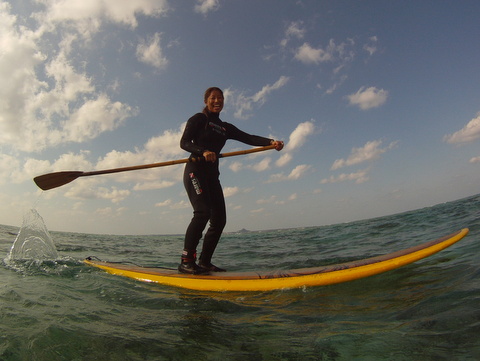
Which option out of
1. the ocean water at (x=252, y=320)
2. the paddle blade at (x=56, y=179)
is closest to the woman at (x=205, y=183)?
the ocean water at (x=252, y=320)

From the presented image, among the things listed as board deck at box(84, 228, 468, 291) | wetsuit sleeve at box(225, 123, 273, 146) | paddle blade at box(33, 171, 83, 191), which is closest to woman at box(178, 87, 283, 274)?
wetsuit sleeve at box(225, 123, 273, 146)

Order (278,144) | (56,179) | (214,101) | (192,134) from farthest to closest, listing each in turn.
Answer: (56,179) → (278,144) → (214,101) → (192,134)

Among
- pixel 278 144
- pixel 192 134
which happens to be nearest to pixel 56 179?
pixel 192 134

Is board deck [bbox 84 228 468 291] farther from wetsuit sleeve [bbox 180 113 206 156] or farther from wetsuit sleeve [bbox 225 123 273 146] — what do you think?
wetsuit sleeve [bbox 225 123 273 146]

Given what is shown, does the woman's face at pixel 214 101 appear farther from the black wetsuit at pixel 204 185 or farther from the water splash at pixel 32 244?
the water splash at pixel 32 244

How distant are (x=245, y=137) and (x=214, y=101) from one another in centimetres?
86

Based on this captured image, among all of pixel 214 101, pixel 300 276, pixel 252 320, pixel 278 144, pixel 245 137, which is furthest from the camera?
pixel 245 137

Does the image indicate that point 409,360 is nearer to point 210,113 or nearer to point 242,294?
point 242,294

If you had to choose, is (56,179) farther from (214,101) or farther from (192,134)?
(214,101)

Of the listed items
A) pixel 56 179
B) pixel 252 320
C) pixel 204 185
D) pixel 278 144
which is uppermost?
pixel 278 144

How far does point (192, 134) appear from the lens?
418cm

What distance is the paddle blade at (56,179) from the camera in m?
5.27

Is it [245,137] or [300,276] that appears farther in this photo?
[245,137]

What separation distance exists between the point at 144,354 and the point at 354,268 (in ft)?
8.79
